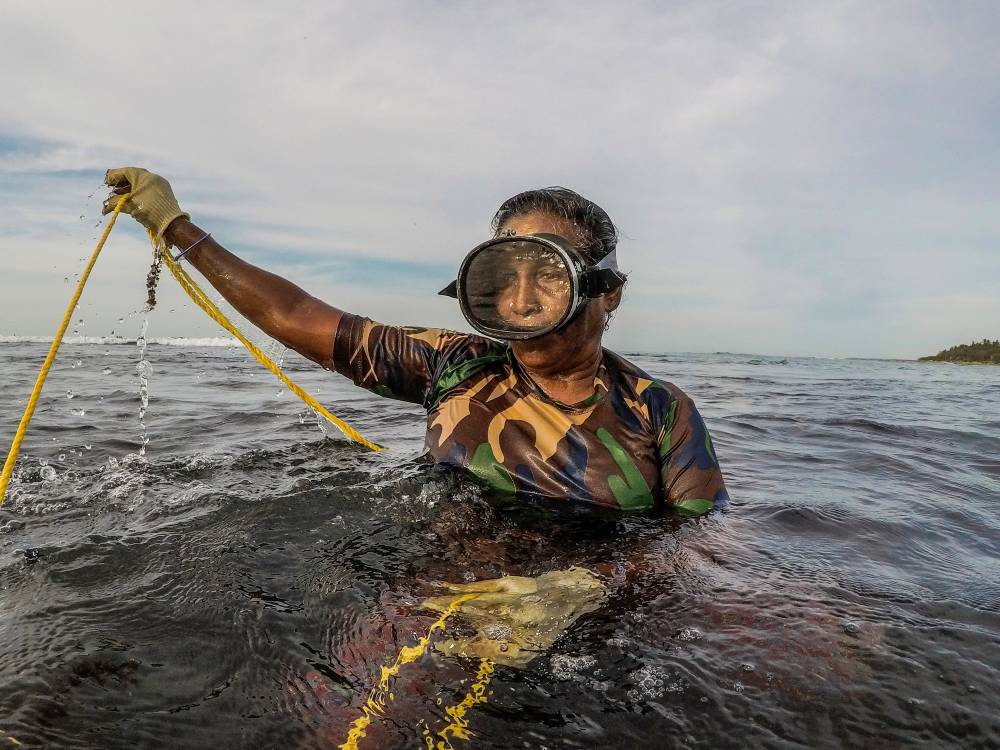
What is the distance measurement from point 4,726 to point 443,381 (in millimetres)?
1730

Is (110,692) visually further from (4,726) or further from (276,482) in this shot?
(276,482)

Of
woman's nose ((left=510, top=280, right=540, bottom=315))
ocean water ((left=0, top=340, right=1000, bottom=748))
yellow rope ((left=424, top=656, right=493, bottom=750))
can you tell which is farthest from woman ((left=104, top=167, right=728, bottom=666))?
yellow rope ((left=424, top=656, right=493, bottom=750))

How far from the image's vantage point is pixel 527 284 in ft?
7.39

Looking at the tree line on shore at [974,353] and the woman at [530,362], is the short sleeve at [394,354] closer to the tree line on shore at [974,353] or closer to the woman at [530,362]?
the woman at [530,362]

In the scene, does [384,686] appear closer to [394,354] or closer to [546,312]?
[546,312]

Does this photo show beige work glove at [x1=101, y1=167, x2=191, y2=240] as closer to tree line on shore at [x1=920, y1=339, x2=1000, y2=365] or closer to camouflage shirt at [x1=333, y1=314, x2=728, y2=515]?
camouflage shirt at [x1=333, y1=314, x2=728, y2=515]

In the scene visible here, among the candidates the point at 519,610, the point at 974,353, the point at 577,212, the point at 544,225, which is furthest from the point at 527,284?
the point at 974,353

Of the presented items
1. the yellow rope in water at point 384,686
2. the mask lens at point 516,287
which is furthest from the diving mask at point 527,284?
the yellow rope in water at point 384,686

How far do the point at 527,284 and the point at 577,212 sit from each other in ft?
1.12

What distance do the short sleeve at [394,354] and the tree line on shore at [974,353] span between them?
32.7m

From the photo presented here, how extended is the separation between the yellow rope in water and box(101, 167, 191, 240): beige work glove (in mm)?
1711

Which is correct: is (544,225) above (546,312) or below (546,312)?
above

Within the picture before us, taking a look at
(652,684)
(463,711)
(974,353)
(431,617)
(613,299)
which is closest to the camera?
(463,711)

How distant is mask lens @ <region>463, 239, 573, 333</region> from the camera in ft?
7.25
